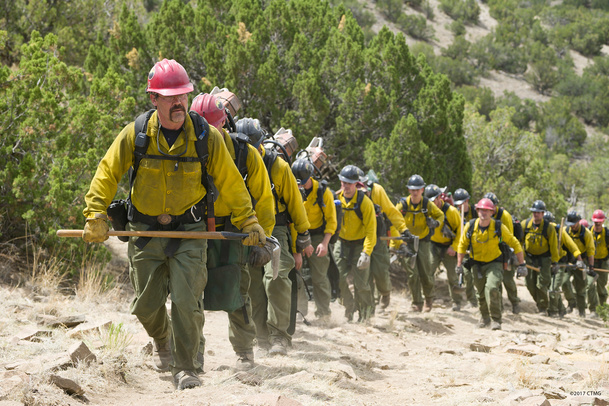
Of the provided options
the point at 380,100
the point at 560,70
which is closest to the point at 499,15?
the point at 560,70

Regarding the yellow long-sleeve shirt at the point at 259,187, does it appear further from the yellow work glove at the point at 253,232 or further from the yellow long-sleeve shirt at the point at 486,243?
the yellow long-sleeve shirt at the point at 486,243

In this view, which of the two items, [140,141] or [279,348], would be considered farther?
[279,348]

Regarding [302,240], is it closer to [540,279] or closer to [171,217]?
[171,217]

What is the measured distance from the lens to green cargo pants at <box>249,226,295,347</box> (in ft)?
21.2

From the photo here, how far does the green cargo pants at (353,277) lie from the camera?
970 centimetres

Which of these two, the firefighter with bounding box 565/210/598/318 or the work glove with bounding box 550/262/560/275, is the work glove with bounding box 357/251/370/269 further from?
the firefighter with bounding box 565/210/598/318

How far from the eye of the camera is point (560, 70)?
57.5 m

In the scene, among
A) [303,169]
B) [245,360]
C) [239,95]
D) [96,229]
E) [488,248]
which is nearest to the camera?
[96,229]

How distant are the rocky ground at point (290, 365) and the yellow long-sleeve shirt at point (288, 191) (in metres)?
1.30

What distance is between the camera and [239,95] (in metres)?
14.4

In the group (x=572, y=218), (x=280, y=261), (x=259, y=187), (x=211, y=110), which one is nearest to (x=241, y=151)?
(x=259, y=187)

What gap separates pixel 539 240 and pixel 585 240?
155 cm

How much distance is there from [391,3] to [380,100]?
45997mm

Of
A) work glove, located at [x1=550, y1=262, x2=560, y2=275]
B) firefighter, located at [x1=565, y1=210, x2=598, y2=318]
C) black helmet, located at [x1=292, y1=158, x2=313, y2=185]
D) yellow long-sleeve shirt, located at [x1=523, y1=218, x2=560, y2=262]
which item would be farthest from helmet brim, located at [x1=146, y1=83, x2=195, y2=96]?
firefighter, located at [x1=565, y1=210, x2=598, y2=318]
